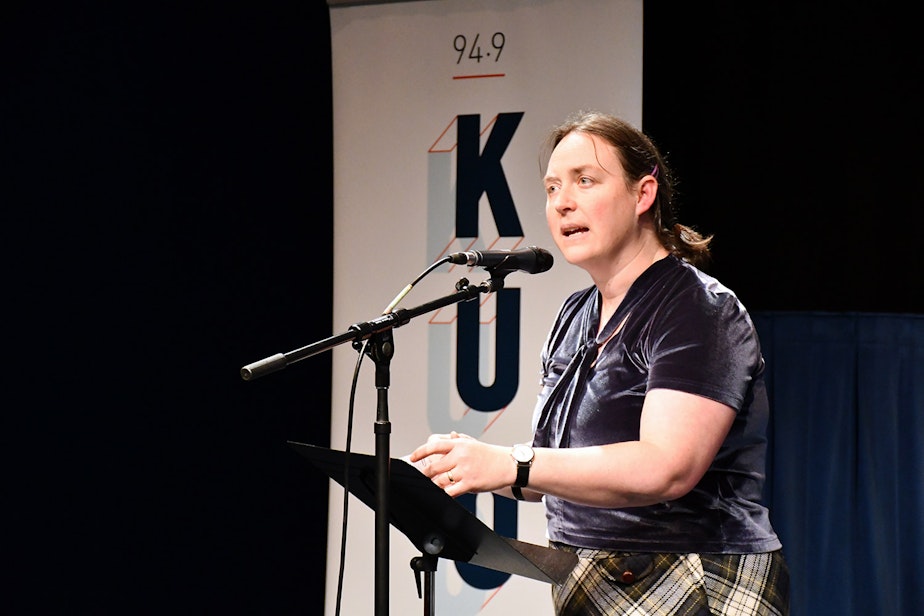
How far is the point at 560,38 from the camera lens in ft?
10.2

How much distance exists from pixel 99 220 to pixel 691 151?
1972mm

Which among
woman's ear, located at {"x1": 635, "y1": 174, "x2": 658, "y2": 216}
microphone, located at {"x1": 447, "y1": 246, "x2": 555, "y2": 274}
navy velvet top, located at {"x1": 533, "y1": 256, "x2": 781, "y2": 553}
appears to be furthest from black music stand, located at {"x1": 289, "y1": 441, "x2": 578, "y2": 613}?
woman's ear, located at {"x1": 635, "y1": 174, "x2": 658, "y2": 216}

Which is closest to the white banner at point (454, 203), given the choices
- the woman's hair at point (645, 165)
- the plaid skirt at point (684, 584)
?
the woman's hair at point (645, 165)

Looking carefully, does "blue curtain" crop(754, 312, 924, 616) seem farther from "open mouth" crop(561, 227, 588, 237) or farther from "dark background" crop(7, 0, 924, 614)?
"open mouth" crop(561, 227, 588, 237)

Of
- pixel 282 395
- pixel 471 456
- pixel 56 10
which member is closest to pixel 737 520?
pixel 471 456

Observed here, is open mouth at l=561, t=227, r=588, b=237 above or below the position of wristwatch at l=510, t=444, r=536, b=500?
above

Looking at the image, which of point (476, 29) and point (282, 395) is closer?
point (476, 29)

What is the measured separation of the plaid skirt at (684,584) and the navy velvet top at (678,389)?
0.02 meters

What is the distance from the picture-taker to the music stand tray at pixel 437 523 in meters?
1.41

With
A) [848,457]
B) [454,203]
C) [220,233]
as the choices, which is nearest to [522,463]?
[454,203]

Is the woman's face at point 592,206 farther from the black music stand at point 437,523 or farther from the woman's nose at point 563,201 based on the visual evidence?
the black music stand at point 437,523

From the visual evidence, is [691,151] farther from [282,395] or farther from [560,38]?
[282,395]

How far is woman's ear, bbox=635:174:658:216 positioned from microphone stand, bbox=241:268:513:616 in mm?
408

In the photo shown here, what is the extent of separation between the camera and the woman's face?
177cm
